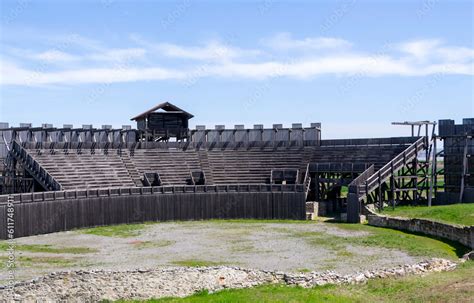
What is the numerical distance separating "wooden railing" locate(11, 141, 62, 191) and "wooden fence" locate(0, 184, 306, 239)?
369cm

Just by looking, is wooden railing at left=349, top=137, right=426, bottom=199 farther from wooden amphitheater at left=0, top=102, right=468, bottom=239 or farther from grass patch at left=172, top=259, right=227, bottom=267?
grass patch at left=172, top=259, right=227, bottom=267

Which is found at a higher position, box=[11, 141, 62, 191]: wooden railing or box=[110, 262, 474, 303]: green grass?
box=[11, 141, 62, 191]: wooden railing

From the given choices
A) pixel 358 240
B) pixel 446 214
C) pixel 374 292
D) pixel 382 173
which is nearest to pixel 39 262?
pixel 374 292

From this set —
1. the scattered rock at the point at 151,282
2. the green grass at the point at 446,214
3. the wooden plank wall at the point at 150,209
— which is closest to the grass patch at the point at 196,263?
the scattered rock at the point at 151,282

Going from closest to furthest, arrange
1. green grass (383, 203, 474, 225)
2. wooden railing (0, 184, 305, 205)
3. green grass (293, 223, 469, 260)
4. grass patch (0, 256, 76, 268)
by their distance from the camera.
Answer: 1. grass patch (0, 256, 76, 268)
2. green grass (293, 223, 469, 260)
3. green grass (383, 203, 474, 225)
4. wooden railing (0, 184, 305, 205)

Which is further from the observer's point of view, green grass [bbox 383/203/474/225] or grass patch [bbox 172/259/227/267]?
green grass [bbox 383/203/474/225]

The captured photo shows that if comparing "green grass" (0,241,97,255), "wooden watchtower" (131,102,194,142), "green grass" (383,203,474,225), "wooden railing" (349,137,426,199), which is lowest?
"green grass" (0,241,97,255)

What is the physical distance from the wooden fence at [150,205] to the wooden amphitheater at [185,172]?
0.27ft

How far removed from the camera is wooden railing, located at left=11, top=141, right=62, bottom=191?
45438 millimetres

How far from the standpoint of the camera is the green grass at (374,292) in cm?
2073

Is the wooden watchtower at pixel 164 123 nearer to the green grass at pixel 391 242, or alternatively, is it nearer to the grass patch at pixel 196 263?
the green grass at pixel 391 242

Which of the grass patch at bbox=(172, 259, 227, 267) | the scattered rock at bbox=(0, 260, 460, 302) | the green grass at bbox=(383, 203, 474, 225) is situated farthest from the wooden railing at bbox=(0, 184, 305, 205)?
the scattered rock at bbox=(0, 260, 460, 302)
